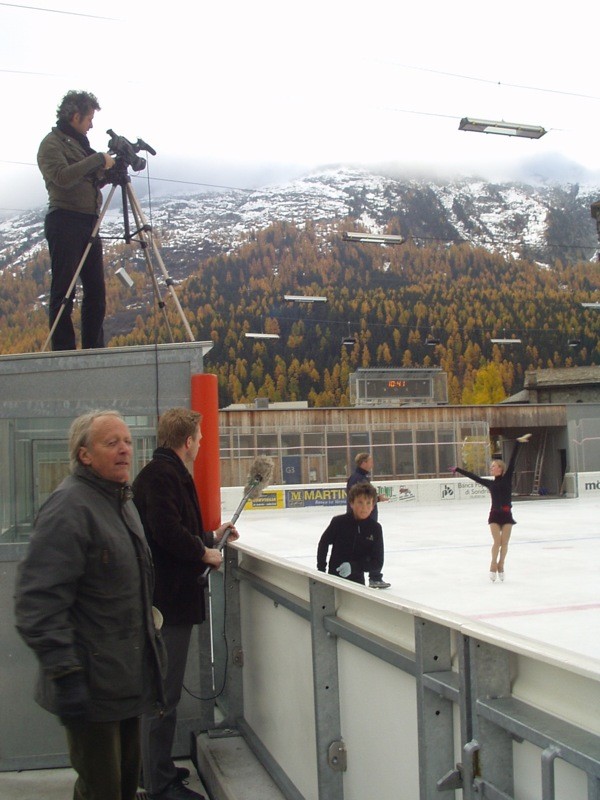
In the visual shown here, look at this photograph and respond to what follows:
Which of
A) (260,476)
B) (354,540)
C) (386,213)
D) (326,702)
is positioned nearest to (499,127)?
(354,540)

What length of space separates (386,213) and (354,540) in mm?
166882

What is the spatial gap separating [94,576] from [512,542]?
46.2ft

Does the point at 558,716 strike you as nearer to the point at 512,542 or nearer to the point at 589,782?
the point at 589,782

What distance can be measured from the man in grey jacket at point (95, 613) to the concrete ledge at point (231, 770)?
0.84 m

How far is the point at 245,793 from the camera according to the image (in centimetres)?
331

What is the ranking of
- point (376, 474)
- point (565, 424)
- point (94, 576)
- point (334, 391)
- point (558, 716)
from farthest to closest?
point (334, 391)
point (565, 424)
point (376, 474)
point (94, 576)
point (558, 716)

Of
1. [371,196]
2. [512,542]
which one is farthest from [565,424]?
[371,196]

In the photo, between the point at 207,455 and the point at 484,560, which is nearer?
the point at 207,455

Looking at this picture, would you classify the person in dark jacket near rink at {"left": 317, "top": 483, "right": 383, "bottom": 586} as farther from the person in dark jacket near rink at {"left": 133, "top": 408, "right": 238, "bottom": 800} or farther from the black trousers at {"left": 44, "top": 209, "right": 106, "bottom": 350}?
the person in dark jacket near rink at {"left": 133, "top": 408, "right": 238, "bottom": 800}

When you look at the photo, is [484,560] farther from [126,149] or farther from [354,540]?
[126,149]

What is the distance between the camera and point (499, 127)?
44.6 ft

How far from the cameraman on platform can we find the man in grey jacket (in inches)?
91.8

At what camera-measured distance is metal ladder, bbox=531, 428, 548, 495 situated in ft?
134

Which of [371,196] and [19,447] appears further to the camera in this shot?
[371,196]
